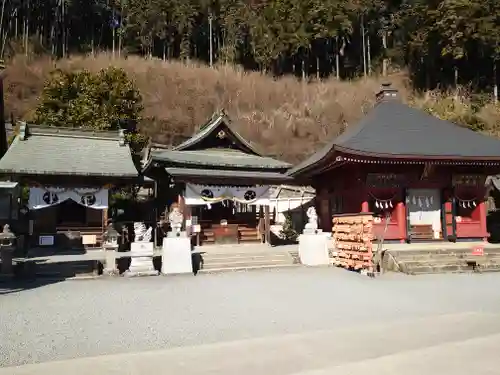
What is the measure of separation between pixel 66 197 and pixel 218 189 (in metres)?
5.88

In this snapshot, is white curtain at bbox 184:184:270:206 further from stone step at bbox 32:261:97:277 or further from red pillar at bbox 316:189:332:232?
stone step at bbox 32:261:97:277

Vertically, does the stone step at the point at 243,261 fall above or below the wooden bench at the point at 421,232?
below

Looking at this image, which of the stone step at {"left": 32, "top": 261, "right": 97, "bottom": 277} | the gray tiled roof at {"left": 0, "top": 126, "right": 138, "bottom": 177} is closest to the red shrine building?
the gray tiled roof at {"left": 0, "top": 126, "right": 138, "bottom": 177}

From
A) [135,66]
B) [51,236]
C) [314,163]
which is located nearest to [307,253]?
[314,163]

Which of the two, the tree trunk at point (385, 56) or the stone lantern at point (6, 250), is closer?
the stone lantern at point (6, 250)

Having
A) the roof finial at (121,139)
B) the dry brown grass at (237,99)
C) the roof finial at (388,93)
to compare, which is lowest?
the roof finial at (121,139)

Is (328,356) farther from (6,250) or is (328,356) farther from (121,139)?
(121,139)

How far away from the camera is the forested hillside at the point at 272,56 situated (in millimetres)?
34906

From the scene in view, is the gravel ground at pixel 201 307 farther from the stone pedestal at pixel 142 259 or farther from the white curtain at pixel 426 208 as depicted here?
the white curtain at pixel 426 208

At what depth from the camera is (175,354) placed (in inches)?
188

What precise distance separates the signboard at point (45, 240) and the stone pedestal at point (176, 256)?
6612 mm

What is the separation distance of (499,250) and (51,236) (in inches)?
635

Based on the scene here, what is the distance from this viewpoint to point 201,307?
24.8 ft

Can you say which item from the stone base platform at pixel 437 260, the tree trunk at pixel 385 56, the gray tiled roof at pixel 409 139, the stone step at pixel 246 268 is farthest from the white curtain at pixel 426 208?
the tree trunk at pixel 385 56
